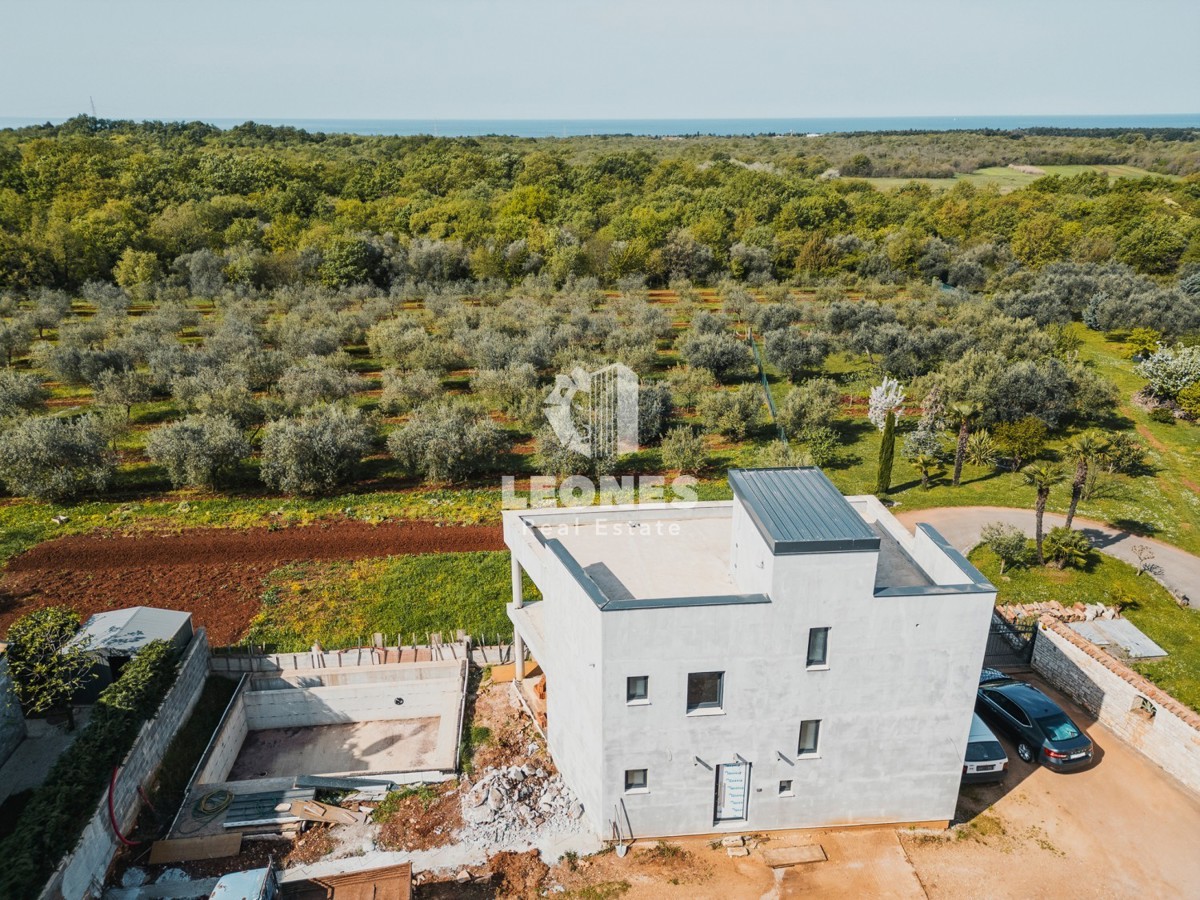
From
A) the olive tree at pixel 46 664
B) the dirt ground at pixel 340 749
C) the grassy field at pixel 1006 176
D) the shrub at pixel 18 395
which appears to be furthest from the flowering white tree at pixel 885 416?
the grassy field at pixel 1006 176

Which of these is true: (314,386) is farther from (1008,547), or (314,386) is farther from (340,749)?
(1008,547)

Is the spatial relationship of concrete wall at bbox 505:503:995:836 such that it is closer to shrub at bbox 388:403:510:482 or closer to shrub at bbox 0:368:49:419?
shrub at bbox 388:403:510:482

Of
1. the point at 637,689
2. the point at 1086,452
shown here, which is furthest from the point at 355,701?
the point at 1086,452

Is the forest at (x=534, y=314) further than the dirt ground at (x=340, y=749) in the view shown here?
Yes

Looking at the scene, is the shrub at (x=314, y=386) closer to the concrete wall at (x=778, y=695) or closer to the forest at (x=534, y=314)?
the forest at (x=534, y=314)

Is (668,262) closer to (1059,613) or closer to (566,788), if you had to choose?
(1059,613)
